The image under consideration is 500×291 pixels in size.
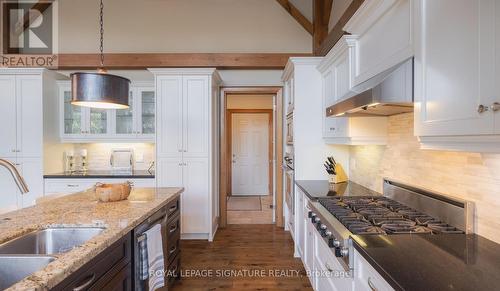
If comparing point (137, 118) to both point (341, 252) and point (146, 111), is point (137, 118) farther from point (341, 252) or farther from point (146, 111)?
point (341, 252)

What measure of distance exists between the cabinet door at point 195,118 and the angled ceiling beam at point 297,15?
5.20ft

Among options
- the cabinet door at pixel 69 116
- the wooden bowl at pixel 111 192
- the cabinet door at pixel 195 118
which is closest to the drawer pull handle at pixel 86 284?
the wooden bowl at pixel 111 192

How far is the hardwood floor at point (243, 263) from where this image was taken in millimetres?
2574

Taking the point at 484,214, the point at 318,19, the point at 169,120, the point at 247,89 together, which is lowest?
the point at 484,214

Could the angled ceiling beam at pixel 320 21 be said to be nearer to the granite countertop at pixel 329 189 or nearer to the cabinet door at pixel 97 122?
the granite countertop at pixel 329 189

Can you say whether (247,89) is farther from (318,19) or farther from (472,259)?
(472,259)

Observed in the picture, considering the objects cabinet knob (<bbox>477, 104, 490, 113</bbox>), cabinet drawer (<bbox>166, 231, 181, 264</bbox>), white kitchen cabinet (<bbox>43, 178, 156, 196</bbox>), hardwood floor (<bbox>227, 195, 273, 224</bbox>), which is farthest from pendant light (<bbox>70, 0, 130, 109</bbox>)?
hardwood floor (<bbox>227, 195, 273, 224</bbox>)

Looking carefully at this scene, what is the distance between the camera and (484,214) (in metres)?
1.28

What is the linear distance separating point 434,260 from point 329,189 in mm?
1523

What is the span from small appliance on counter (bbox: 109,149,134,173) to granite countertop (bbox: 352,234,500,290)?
374 cm

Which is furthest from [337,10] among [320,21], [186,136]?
[186,136]

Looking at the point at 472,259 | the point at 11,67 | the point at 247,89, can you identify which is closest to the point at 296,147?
the point at 247,89

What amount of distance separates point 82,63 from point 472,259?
4817mm

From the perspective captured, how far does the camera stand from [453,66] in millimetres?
1039
